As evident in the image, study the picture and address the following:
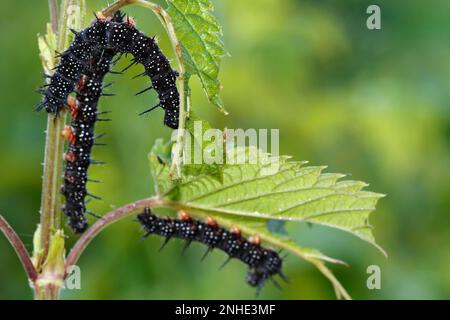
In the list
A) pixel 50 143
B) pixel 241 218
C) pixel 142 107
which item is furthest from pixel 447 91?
pixel 50 143

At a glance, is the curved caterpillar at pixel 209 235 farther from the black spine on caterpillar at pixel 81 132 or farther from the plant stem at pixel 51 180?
the plant stem at pixel 51 180

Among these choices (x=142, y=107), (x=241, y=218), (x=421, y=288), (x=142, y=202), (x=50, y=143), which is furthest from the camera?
(x=421, y=288)

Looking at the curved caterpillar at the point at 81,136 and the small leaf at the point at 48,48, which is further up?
the small leaf at the point at 48,48

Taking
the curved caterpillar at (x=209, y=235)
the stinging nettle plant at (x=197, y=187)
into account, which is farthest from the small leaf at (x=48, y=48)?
the curved caterpillar at (x=209, y=235)

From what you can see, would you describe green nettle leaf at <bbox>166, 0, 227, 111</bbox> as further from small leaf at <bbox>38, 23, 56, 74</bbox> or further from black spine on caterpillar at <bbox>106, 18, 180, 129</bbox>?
small leaf at <bbox>38, 23, 56, 74</bbox>

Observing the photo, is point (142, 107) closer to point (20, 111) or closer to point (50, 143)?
point (20, 111)

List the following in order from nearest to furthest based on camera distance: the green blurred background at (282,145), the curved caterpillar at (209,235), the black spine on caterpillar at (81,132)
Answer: the black spine on caterpillar at (81,132), the curved caterpillar at (209,235), the green blurred background at (282,145)

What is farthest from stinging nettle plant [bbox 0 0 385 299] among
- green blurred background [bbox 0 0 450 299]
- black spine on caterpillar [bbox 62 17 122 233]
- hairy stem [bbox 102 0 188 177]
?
green blurred background [bbox 0 0 450 299]
